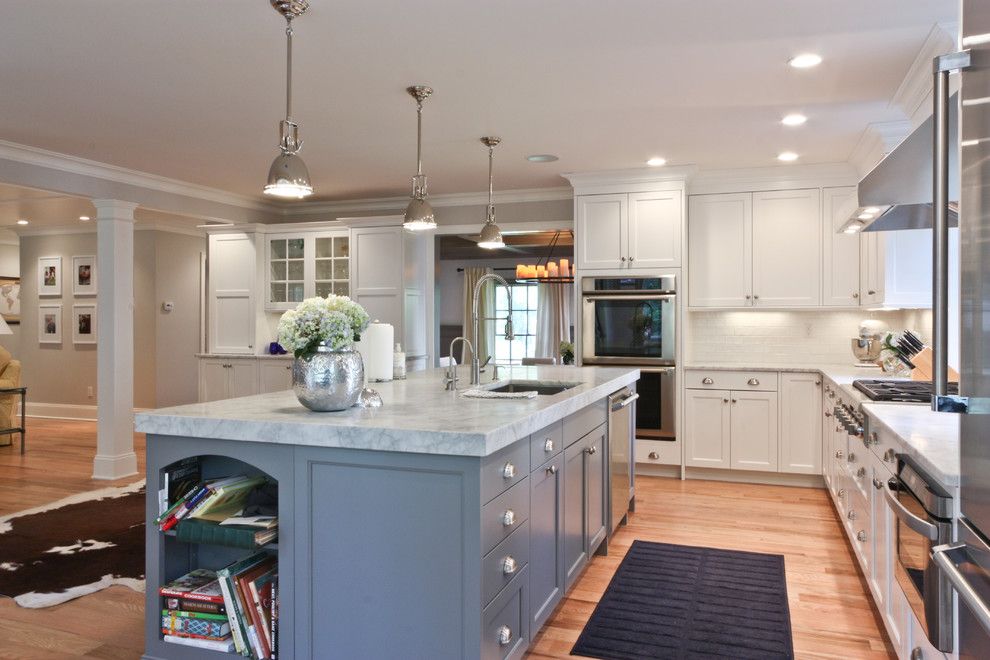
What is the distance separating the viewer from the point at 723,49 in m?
3.21

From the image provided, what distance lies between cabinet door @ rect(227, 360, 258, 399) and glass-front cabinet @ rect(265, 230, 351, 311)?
1.92 feet

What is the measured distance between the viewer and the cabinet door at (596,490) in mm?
3422

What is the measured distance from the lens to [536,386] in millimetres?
3803

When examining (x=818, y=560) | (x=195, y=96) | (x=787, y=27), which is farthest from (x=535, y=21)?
(x=818, y=560)

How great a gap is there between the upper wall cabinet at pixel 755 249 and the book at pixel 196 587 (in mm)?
4376

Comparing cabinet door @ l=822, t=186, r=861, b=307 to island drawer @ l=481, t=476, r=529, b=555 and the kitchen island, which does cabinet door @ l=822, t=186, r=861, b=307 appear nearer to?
the kitchen island

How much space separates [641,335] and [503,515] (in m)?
3.65

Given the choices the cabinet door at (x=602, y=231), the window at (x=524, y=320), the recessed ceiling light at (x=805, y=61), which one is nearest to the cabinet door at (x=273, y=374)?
the cabinet door at (x=602, y=231)

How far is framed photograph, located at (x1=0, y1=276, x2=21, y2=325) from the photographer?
9.50 metres

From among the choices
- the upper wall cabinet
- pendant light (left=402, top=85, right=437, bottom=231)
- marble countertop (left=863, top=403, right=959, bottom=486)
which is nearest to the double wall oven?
the upper wall cabinet

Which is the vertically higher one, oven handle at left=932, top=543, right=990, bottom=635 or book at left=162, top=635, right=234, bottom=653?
oven handle at left=932, top=543, right=990, bottom=635

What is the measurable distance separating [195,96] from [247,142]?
0.96m

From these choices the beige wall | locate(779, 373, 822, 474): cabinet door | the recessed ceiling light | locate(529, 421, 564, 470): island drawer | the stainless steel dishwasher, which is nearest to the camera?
locate(529, 421, 564, 470): island drawer

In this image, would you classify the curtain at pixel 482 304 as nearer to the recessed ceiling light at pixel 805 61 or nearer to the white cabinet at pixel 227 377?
the white cabinet at pixel 227 377
